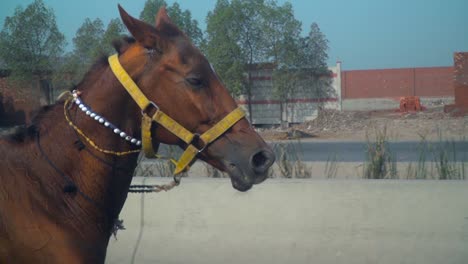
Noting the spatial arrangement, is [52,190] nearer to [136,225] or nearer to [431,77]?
[136,225]

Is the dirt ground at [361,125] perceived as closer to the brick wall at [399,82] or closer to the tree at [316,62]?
the tree at [316,62]

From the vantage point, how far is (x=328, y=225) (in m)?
5.71

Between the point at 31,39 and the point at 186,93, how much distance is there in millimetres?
27319

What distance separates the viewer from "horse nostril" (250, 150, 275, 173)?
283 cm

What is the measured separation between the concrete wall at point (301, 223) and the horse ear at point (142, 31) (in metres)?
3.06

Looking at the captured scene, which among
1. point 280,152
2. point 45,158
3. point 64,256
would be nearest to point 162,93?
point 45,158

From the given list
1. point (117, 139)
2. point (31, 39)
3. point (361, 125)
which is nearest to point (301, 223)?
point (117, 139)

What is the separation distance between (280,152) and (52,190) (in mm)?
5296

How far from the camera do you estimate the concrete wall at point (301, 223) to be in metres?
5.49

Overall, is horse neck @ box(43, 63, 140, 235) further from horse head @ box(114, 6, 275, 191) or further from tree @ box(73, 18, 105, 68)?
tree @ box(73, 18, 105, 68)

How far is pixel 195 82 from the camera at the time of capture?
9.72 feet

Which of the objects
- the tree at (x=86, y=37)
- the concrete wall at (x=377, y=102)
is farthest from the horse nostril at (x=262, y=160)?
the concrete wall at (x=377, y=102)

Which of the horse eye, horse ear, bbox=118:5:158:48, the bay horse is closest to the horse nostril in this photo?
the bay horse

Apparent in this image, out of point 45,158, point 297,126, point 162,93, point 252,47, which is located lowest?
point 297,126
